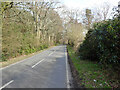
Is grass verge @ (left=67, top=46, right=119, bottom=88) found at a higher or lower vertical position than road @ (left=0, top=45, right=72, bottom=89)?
higher

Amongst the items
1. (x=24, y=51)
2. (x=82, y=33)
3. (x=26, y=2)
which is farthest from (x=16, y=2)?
(x=82, y=33)

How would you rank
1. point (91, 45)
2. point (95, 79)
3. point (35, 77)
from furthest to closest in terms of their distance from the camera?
point (91, 45) < point (35, 77) < point (95, 79)

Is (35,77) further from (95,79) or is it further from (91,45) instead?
(91,45)

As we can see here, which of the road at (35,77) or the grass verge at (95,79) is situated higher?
the grass verge at (95,79)

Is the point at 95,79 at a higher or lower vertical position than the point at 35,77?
higher

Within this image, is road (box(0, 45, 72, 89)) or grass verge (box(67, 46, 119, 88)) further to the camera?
road (box(0, 45, 72, 89))

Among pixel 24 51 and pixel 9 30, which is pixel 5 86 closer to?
pixel 9 30

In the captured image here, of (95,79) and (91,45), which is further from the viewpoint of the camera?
(91,45)

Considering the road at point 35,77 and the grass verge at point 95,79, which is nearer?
the grass verge at point 95,79

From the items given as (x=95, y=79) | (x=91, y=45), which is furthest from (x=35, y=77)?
(x=91, y=45)

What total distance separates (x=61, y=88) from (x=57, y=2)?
25555 mm

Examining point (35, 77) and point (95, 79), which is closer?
point (95, 79)

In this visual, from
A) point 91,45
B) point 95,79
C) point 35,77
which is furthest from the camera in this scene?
point 91,45

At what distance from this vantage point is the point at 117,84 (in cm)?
518
